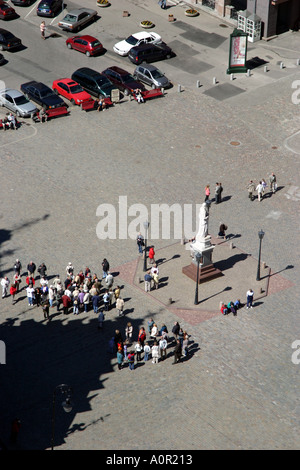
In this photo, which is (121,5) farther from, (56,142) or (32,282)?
(32,282)

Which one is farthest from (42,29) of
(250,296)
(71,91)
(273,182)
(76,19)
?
(250,296)

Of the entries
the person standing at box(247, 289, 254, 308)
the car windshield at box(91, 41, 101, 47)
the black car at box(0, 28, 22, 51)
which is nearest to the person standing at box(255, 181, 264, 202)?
the person standing at box(247, 289, 254, 308)

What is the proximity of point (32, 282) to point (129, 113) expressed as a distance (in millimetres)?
21083

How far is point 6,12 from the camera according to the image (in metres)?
70.2

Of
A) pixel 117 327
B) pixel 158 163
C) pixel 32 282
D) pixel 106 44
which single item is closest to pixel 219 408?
pixel 117 327

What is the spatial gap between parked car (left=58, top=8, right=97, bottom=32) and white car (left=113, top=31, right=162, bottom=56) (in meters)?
5.25

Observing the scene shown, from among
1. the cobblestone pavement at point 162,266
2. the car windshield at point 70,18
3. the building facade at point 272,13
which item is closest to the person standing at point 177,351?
the cobblestone pavement at point 162,266

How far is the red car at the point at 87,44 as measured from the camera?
212 ft

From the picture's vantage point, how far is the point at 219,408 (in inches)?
1345

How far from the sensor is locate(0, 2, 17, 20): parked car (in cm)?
7015

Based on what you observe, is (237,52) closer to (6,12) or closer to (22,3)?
(6,12)

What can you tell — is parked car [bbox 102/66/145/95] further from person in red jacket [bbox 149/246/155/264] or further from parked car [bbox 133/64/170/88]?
person in red jacket [bbox 149/246/155/264]

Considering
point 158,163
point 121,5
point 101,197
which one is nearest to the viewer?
point 101,197

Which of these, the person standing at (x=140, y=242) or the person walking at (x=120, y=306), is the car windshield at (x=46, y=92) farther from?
the person walking at (x=120, y=306)
